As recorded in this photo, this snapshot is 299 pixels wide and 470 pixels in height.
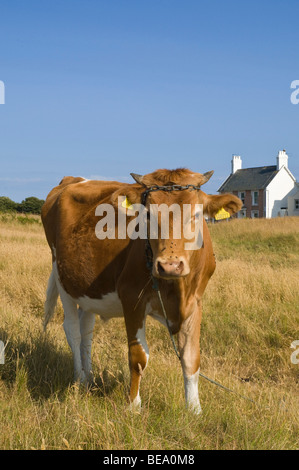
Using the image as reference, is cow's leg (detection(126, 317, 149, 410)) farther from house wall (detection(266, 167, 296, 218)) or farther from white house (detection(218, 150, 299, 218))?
house wall (detection(266, 167, 296, 218))

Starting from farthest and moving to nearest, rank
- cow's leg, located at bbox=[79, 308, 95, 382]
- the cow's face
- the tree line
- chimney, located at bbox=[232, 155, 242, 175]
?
chimney, located at bbox=[232, 155, 242, 175] < the tree line < cow's leg, located at bbox=[79, 308, 95, 382] < the cow's face

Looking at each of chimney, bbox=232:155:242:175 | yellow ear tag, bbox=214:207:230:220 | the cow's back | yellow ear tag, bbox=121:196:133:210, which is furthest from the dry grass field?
chimney, bbox=232:155:242:175

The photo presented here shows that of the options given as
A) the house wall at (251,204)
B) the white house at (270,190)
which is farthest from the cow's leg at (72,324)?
the house wall at (251,204)

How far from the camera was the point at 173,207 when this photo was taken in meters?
3.59

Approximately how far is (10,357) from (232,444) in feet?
9.22

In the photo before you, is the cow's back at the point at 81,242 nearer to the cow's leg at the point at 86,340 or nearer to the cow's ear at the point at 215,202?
the cow's leg at the point at 86,340

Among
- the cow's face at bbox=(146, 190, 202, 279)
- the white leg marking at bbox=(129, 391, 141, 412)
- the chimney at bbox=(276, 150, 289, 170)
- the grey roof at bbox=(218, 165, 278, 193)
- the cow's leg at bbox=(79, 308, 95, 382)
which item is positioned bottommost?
the white leg marking at bbox=(129, 391, 141, 412)

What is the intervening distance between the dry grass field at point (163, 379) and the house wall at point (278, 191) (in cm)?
4299

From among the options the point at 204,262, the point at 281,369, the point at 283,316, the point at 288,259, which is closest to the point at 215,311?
the point at 283,316

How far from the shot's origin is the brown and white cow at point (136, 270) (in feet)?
12.2

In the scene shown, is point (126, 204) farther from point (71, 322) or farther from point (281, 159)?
point (281, 159)

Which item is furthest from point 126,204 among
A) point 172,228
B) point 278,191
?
point 278,191

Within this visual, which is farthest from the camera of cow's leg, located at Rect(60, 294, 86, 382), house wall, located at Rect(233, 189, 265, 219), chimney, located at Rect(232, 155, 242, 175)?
chimney, located at Rect(232, 155, 242, 175)

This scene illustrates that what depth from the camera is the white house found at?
169ft
